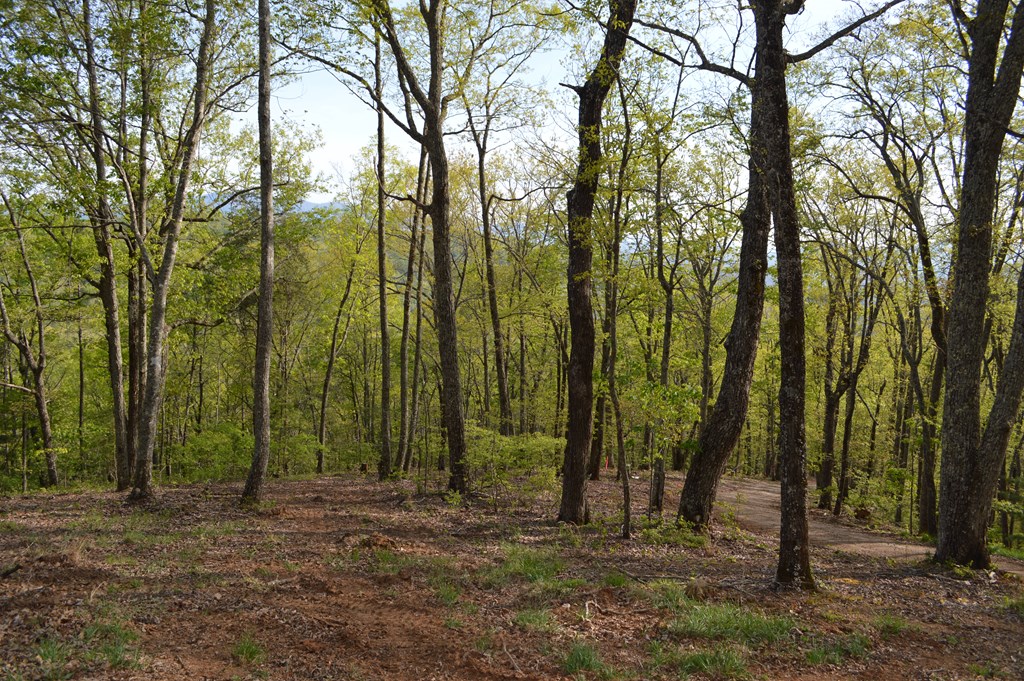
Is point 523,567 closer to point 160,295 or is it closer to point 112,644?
point 112,644

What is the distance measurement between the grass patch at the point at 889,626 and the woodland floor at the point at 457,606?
32 millimetres

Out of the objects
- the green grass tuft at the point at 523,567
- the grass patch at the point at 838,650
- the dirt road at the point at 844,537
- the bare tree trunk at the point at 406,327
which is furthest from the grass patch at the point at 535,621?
the bare tree trunk at the point at 406,327

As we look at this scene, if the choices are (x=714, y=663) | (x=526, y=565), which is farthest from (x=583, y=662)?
(x=526, y=565)

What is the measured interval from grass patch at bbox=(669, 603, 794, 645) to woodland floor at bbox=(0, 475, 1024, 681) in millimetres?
17

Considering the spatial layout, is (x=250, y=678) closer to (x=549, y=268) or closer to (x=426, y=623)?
(x=426, y=623)

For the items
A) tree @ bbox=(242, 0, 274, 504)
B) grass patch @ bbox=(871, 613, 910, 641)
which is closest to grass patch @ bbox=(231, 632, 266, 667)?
grass patch @ bbox=(871, 613, 910, 641)

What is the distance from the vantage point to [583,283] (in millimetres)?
9562

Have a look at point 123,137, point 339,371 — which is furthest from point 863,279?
point 339,371

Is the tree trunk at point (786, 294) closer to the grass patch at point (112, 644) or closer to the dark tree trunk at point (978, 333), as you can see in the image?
the dark tree trunk at point (978, 333)

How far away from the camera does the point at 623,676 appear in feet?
14.2

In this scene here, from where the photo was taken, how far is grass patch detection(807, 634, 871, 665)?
15.4 feet

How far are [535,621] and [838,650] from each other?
8.27 feet

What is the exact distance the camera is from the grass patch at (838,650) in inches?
184

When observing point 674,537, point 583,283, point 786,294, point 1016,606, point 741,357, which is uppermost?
point 583,283
